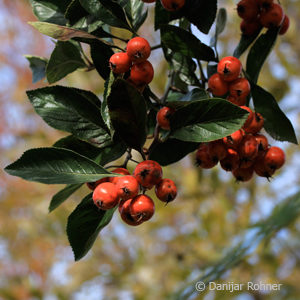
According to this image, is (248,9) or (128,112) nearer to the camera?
(128,112)

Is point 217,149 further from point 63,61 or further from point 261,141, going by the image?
point 63,61

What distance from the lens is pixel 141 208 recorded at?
0.59 metres

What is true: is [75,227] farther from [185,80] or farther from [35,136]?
[35,136]

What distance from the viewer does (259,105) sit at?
0.73m

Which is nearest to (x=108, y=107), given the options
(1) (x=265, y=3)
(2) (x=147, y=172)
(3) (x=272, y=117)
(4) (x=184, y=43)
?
(2) (x=147, y=172)

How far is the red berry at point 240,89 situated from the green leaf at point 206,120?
11cm

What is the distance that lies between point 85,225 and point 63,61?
0.35 meters

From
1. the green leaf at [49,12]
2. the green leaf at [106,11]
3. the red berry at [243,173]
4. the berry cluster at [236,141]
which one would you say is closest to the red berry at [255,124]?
the berry cluster at [236,141]

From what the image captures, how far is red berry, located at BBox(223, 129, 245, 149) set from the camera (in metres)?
0.68

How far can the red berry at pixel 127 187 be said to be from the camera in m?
0.59

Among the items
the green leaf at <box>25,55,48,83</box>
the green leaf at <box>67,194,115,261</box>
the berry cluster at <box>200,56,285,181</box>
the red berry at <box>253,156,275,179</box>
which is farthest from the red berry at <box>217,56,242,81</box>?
the green leaf at <box>25,55,48,83</box>

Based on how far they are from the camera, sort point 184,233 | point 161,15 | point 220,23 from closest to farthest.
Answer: point 161,15 < point 220,23 < point 184,233

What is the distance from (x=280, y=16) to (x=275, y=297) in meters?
1.79

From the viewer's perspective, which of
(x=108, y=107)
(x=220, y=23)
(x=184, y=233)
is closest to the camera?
(x=108, y=107)
